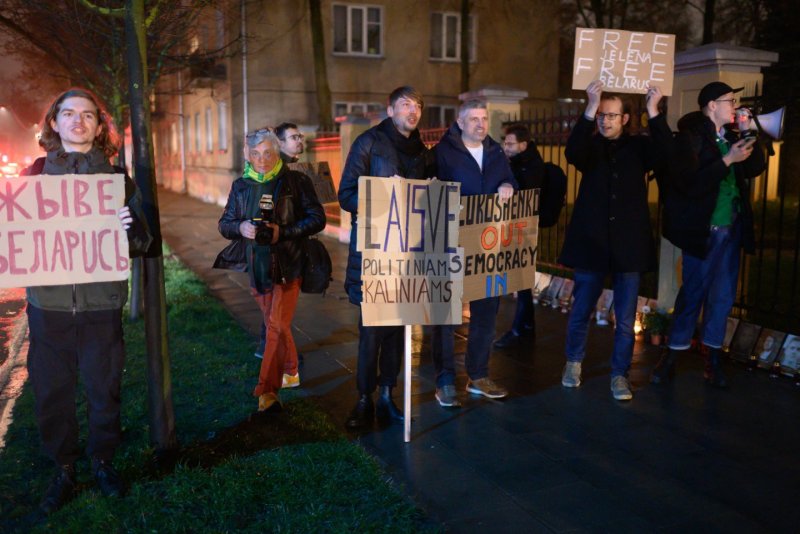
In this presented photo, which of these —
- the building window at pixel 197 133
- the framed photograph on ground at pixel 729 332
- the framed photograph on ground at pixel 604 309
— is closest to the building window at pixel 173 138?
the building window at pixel 197 133

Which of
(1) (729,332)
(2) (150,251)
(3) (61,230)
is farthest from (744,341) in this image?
(3) (61,230)

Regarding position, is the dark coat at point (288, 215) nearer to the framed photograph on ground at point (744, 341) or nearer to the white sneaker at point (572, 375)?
the white sneaker at point (572, 375)

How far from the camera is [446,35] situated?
86.0 ft

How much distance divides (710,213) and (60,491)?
4.65 meters

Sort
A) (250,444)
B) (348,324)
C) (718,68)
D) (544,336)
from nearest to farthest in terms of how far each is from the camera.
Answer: (250,444) < (718,68) < (544,336) < (348,324)

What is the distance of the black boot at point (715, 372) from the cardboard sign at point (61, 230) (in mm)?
4382

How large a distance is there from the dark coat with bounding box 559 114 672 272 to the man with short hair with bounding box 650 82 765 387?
0.87 feet

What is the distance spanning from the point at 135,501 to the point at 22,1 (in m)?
6.73

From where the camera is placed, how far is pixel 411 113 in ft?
15.3

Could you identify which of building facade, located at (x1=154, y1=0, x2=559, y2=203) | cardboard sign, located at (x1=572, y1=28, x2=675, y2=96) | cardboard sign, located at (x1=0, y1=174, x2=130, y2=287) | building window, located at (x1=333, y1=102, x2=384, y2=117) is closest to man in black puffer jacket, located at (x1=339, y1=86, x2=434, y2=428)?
cardboard sign, located at (x1=572, y1=28, x2=675, y2=96)

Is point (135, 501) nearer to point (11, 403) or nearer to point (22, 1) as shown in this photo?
point (11, 403)

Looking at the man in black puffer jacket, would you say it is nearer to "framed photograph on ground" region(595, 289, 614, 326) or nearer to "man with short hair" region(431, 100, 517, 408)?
"man with short hair" region(431, 100, 517, 408)

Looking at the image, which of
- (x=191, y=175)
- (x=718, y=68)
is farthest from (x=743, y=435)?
(x=191, y=175)

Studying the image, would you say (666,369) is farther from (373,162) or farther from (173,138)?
(173,138)
